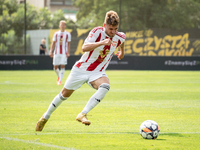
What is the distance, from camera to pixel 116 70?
26.6 meters

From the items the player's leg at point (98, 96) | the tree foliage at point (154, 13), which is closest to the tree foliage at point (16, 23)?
the tree foliage at point (154, 13)

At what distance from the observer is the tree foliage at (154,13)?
39.5 meters

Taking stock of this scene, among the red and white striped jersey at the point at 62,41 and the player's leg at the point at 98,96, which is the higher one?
the player's leg at the point at 98,96

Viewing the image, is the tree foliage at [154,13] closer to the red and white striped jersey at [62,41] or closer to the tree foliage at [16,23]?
the tree foliage at [16,23]

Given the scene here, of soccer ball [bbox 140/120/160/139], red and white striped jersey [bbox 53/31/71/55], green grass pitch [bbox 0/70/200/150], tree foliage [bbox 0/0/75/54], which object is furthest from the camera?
tree foliage [bbox 0/0/75/54]

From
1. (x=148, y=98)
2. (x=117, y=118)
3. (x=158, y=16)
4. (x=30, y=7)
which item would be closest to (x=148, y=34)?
(x=158, y=16)

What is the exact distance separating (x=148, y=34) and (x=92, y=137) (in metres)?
29.2

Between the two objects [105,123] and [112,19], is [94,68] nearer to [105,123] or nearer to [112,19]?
[112,19]

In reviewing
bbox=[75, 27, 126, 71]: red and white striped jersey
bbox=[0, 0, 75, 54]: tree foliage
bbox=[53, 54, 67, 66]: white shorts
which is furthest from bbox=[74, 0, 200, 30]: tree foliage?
bbox=[75, 27, 126, 71]: red and white striped jersey

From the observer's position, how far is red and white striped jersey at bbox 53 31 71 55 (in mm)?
15672

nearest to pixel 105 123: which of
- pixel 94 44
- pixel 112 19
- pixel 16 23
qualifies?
pixel 94 44

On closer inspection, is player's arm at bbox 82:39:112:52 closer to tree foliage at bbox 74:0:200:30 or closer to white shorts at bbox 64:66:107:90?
white shorts at bbox 64:66:107:90

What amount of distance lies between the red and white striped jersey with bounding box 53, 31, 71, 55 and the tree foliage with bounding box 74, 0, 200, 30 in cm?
2233

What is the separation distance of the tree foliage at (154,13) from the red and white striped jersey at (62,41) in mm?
22326
